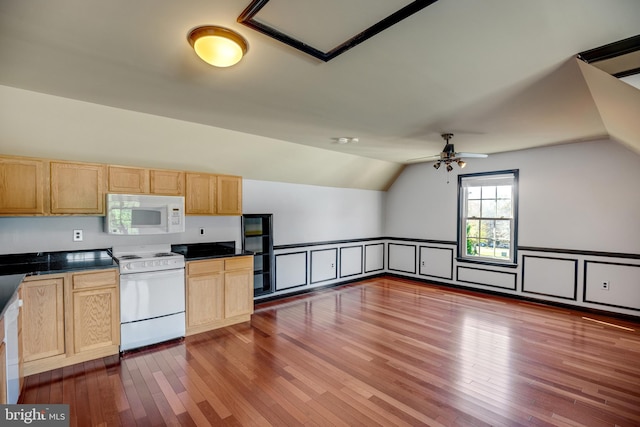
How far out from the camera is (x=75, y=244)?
361cm

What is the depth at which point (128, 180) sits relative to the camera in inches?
143

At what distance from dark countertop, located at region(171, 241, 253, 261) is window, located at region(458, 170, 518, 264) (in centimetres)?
427

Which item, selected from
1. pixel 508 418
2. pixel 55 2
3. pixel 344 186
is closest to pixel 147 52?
pixel 55 2

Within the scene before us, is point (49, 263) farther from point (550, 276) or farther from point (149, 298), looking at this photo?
point (550, 276)

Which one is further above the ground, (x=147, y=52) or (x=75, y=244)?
(x=147, y=52)

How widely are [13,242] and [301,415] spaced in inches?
136

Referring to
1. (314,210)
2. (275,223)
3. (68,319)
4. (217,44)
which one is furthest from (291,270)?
(217,44)

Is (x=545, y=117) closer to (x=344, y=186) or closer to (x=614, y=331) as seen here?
(x=614, y=331)

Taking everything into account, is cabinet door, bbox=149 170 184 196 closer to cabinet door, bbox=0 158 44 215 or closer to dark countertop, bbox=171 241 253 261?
dark countertop, bbox=171 241 253 261

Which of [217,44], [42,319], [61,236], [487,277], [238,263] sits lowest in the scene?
[487,277]

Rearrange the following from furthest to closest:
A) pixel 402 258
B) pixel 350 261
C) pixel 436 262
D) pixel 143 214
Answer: pixel 402 258 → pixel 350 261 → pixel 436 262 → pixel 143 214

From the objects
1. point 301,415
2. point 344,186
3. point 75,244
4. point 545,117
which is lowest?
point 301,415

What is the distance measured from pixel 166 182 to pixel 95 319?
1696 mm

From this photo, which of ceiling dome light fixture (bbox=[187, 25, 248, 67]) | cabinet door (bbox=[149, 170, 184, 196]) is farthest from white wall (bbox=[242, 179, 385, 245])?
ceiling dome light fixture (bbox=[187, 25, 248, 67])
